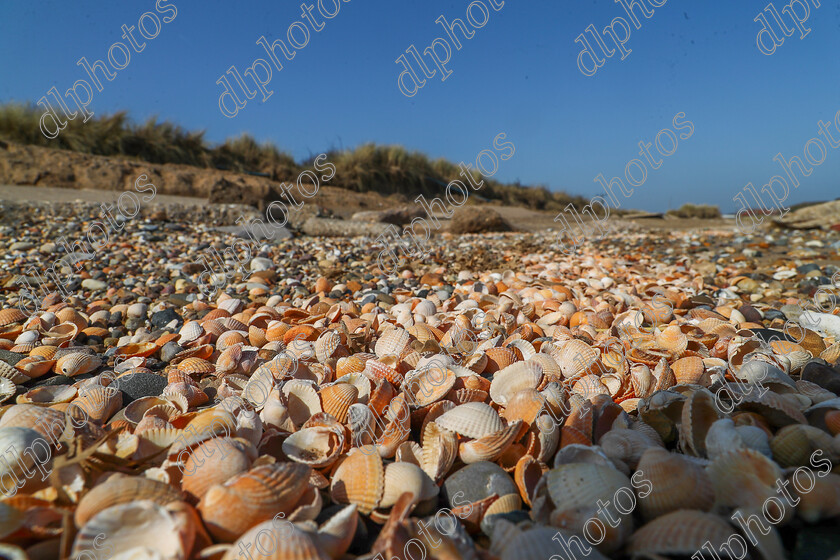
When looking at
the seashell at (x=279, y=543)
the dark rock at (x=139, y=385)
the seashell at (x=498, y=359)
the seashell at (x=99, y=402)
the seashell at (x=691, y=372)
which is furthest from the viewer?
the seashell at (x=498, y=359)

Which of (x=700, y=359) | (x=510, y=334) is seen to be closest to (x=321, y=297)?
(x=510, y=334)

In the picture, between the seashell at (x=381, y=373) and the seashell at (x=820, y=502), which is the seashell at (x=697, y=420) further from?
the seashell at (x=381, y=373)

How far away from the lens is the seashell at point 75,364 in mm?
2314

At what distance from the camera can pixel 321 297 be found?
3.69m

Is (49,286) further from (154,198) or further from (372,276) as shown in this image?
(154,198)

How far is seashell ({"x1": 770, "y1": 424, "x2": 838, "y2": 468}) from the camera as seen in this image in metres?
1.29

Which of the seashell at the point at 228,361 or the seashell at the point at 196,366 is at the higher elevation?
the seashell at the point at 196,366

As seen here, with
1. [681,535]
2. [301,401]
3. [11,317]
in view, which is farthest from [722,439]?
[11,317]

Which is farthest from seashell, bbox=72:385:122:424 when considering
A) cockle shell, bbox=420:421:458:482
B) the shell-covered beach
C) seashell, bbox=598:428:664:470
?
seashell, bbox=598:428:664:470

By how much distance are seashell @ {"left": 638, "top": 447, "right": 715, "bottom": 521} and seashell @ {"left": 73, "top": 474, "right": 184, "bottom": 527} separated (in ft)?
3.99

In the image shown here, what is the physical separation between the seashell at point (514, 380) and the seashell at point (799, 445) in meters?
0.79

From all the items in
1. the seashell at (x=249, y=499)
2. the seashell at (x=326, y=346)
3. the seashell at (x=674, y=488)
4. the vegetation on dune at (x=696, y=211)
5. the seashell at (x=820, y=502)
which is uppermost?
the seashell at (x=326, y=346)

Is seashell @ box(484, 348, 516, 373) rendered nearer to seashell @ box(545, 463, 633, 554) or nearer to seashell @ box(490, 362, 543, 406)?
seashell @ box(490, 362, 543, 406)

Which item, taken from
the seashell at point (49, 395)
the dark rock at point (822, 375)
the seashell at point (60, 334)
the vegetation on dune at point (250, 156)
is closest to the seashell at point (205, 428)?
the seashell at point (49, 395)
